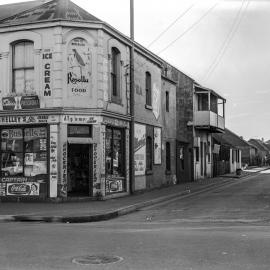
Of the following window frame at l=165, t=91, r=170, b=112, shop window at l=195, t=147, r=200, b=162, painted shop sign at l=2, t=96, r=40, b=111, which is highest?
window frame at l=165, t=91, r=170, b=112

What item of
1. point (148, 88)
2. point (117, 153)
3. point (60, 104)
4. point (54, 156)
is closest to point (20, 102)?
point (60, 104)

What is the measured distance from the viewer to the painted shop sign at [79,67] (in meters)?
20.2

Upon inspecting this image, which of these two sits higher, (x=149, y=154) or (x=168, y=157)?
(x=149, y=154)

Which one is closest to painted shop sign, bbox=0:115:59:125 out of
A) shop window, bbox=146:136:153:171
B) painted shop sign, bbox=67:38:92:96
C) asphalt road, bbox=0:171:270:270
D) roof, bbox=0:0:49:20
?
painted shop sign, bbox=67:38:92:96

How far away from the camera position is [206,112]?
37125 millimetres

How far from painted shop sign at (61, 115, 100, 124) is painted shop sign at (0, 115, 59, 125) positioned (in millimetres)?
343

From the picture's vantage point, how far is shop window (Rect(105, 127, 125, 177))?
851 inches

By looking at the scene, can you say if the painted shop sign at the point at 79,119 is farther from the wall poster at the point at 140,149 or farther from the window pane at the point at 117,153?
the wall poster at the point at 140,149

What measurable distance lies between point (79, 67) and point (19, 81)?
2.54m

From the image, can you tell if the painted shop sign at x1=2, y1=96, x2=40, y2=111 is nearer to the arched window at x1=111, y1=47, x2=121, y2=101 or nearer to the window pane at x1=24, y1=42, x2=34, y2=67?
the window pane at x1=24, y1=42, x2=34, y2=67

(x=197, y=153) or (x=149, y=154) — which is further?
(x=197, y=153)

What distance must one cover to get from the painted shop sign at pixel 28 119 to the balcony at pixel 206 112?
720 inches

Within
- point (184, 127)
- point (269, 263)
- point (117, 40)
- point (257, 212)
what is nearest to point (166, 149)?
point (184, 127)

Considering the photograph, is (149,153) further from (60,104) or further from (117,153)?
(60,104)
